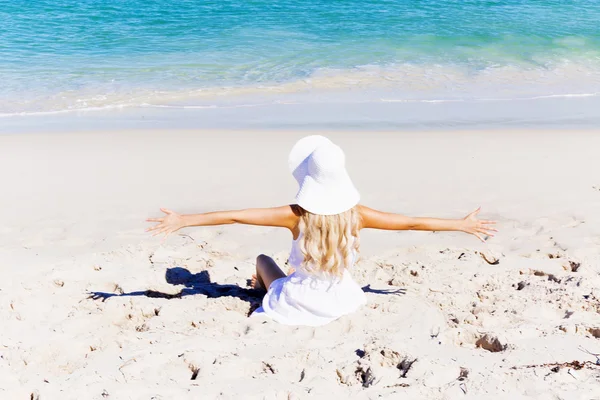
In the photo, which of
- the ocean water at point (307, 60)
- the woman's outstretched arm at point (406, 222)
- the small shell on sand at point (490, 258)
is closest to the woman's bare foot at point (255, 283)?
the woman's outstretched arm at point (406, 222)

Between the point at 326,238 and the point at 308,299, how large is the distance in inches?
16.4

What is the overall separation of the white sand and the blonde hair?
419mm

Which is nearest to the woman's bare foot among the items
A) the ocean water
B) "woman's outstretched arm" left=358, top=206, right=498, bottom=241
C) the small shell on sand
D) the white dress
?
the white dress

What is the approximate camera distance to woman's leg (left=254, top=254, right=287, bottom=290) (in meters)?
3.99

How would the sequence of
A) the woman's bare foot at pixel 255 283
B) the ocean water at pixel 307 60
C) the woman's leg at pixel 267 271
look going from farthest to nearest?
the ocean water at pixel 307 60 < the woman's bare foot at pixel 255 283 < the woman's leg at pixel 267 271

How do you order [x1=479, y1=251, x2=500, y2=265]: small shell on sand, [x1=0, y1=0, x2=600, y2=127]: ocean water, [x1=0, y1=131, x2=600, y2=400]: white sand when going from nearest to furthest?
1. [x1=0, y1=131, x2=600, y2=400]: white sand
2. [x1=479, y1=251, x2=500, y2=265]: small shell on sand
3. [x1=0, y1=0, x2=600, y2=127]: ocean water

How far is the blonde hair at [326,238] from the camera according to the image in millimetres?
3400

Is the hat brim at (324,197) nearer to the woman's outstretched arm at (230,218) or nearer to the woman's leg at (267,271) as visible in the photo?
the woman's outstretched arm at (230,218)

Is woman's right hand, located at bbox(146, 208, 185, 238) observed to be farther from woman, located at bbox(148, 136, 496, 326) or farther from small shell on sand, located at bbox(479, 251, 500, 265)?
small shell on sand, located at bbox(479, 251, 500, 265)

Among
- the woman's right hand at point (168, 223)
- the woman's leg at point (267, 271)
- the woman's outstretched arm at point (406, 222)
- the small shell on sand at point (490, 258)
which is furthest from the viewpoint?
the small shell on sand at point (490, 258)

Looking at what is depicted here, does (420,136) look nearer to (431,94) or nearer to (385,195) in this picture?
(385,195)

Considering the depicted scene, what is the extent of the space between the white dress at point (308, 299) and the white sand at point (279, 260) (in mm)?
80

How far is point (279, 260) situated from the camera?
4957 mm

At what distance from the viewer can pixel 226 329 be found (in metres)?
3.69
